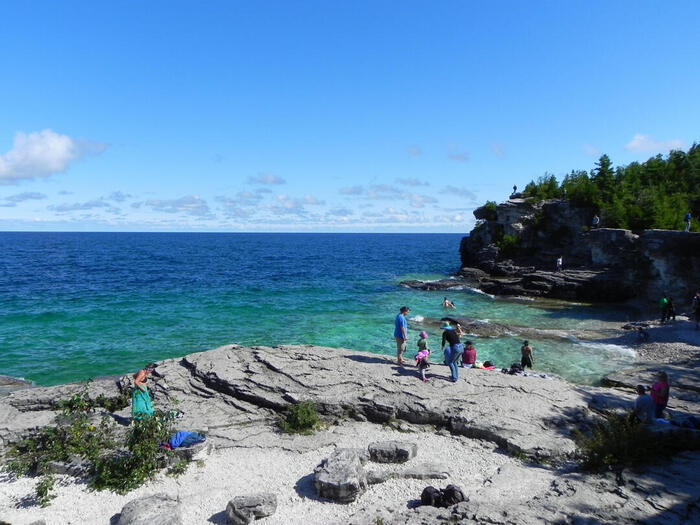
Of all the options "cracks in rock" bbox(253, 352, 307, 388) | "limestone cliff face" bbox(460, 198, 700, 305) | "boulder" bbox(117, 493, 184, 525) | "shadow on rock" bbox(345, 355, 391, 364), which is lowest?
"boulder" bbox(117, 493, 184, 525)

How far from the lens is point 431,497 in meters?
9.12

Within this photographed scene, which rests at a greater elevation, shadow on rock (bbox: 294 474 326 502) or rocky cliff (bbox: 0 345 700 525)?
rocky cliff (bbox: 0 345 700 525)

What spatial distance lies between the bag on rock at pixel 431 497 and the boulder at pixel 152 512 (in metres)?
5.21

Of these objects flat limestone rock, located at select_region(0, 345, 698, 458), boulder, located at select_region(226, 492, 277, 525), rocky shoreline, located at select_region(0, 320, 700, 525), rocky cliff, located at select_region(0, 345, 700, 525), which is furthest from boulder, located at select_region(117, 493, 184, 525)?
flat limestone rock, located at select_region(0, 345, 698, 458)

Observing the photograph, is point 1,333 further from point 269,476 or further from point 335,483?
point 335,483

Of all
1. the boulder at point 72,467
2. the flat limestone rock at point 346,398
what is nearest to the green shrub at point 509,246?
the flat limestone rock at point 346,398

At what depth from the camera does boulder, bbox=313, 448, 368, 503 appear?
963cm

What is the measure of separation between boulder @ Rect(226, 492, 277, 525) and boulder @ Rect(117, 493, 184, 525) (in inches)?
42.6

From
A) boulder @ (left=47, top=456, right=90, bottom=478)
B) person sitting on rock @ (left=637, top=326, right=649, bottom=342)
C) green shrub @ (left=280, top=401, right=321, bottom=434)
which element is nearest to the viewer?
boulder @ (left=47, top=456, right=90, bottom=478)

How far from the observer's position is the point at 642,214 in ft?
137

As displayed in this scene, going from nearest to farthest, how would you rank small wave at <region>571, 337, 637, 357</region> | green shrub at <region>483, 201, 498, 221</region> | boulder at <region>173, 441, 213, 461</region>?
boulder at <region>173, 441, 213, 461</region> < small wave at <region>571, 337, 637, 357</region> < green shrub at <region>483, 201, 498, 221</region>

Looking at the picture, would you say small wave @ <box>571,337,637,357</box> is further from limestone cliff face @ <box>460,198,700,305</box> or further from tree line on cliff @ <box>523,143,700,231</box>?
tree line on cliff @ <box>523,143,700,231</box>

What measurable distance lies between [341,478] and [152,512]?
4060mm

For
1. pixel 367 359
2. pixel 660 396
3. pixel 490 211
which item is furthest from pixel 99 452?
pixel 490 211
